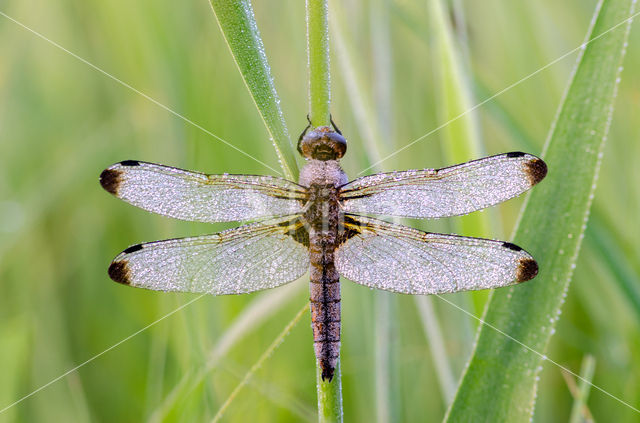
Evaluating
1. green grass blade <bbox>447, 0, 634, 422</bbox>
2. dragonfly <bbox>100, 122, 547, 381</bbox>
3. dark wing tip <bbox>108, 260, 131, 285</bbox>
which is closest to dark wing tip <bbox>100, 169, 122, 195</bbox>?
dragonfly <bbox>100, 122, 547, 381</bbox>

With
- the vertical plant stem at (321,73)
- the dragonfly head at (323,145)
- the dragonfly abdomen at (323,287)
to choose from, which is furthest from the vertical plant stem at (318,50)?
the dragonfly abdomen at (323,287)

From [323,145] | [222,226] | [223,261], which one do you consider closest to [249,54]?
[323,145]

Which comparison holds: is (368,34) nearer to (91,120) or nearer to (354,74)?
(354,74)

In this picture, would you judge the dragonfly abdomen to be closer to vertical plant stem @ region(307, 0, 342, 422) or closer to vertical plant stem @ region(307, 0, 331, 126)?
vertical plant stem @ region(307, 0, 342, 422)

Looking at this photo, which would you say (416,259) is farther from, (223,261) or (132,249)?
(132,249)

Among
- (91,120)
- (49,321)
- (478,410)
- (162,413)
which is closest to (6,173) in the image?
(91,120)
